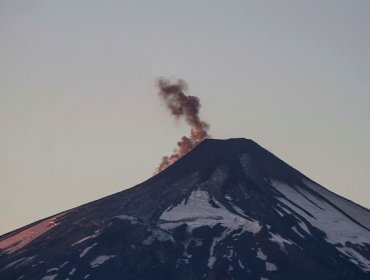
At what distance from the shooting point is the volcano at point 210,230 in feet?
475

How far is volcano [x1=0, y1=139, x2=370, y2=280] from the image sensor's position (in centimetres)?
14475

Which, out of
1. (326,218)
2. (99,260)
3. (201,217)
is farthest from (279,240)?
(99,260)

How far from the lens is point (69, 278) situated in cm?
14400

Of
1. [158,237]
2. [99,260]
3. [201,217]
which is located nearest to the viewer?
[99,260]

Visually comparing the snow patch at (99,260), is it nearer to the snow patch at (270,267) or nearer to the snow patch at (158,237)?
the snow patch at (158,237)

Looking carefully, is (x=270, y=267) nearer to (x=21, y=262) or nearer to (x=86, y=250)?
(x=86, y=250)

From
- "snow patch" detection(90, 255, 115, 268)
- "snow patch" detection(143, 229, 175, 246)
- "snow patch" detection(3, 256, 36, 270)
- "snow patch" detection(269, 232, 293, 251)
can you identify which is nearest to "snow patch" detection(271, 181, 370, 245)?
"snow patch" detection(269, 232, 293, 251)

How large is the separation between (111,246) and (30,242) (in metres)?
19.8

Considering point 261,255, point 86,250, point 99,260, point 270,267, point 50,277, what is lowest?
point 270,267

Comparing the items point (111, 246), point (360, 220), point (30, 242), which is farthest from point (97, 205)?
point (360, 220)

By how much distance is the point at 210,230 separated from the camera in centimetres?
15500

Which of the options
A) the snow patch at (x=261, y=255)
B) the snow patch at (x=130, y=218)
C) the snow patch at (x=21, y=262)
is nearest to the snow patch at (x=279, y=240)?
the snow patch at (x=261, y=255)

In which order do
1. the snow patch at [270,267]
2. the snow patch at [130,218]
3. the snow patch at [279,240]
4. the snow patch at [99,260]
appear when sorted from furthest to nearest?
the snow patch at [130,218]
the snow patch at [279,240]
the snow patch at [99,260]
the snow patch at [270,267]

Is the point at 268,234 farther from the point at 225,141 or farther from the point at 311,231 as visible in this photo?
the point at 225,141
